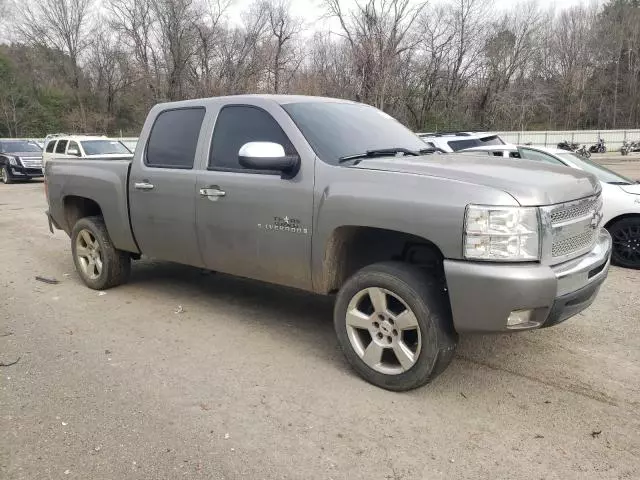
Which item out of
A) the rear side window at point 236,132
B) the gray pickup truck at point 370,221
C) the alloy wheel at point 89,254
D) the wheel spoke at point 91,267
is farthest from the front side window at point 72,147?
the rear side window at point 236,132

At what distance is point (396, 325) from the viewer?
358 cm

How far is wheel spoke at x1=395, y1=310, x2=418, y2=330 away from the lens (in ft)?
11.5

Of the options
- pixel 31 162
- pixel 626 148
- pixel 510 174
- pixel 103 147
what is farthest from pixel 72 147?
pixel 626 148

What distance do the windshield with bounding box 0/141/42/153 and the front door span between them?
22260mm

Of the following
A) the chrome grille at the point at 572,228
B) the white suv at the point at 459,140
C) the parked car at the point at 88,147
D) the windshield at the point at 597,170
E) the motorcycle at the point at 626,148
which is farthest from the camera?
the motorcycle at the point at 626,148

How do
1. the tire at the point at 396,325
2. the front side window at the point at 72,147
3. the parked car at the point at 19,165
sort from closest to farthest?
the tire at the point at 396,325 → the front side window at the point at 72,147 → the parked car at the point at 19,165

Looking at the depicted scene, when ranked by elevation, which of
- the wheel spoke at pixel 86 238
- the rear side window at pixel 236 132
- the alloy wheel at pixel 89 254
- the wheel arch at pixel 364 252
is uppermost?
the rear side window at pixel 236 132

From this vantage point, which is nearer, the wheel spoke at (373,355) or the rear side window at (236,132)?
the wheel spoke at (373,355)

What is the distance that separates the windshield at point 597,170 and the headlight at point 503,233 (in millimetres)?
4947

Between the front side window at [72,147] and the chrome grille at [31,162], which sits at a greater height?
the front side window at [72,147]

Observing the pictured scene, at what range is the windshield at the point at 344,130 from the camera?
4.09 metres

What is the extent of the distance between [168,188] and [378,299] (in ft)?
7.59

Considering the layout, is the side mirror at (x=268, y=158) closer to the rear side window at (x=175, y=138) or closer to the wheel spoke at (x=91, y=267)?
the rear side window at (x=175, y=138)

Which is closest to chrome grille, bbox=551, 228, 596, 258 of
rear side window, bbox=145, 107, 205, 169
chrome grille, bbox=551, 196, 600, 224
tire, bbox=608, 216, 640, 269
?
chrome grille, bbox=551, 196, 600, 224
